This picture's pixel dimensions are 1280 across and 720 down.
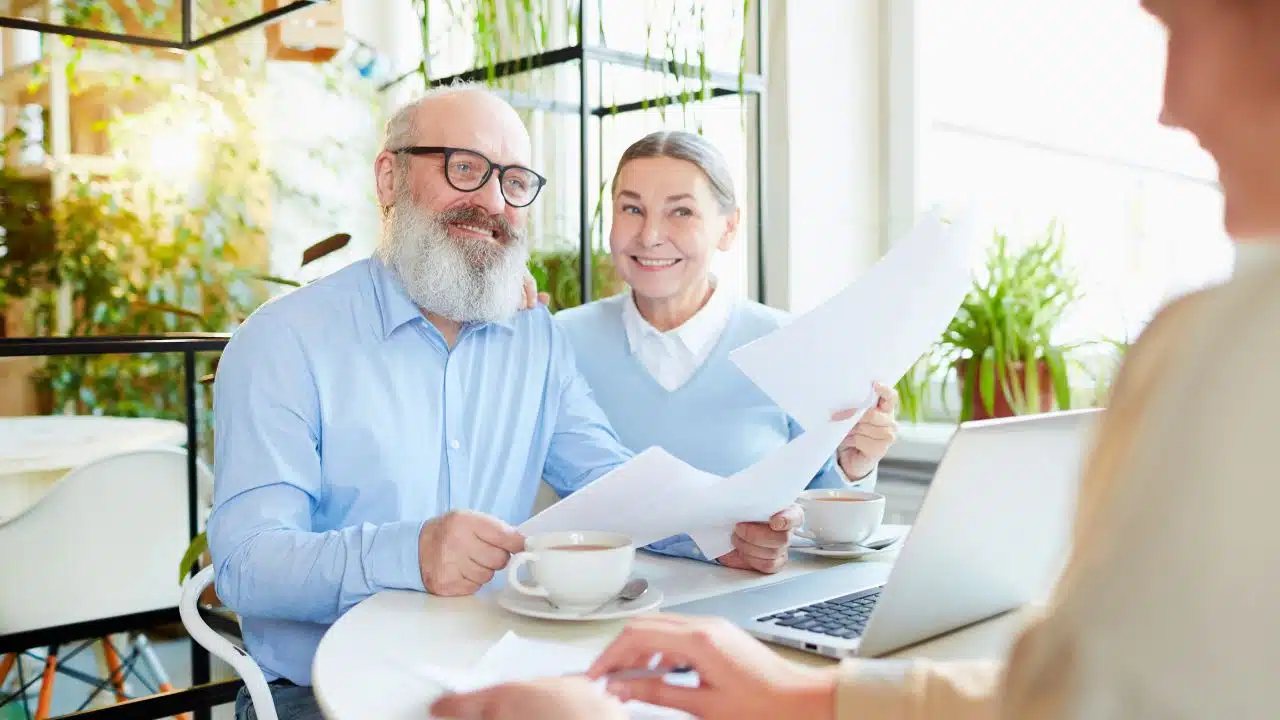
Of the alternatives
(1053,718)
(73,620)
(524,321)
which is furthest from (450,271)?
(73,620)

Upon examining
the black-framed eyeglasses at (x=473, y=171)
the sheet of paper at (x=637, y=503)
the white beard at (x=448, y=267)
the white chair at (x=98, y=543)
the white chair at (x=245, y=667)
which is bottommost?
the white chair at (x=98, y=543)

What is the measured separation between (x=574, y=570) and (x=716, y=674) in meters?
0.36

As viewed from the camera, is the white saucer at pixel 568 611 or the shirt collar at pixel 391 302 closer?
the white saucer at pixel 568 611

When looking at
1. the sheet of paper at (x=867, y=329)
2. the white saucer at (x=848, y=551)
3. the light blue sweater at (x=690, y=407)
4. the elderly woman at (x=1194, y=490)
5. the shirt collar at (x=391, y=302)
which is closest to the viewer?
the elderly woman at (x=1194, y=490)

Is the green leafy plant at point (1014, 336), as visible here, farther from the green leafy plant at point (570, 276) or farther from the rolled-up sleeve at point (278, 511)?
the rolled-up sleeve at point (278, 511)

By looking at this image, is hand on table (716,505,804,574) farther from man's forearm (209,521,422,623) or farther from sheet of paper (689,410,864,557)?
man's forearm (209,521,422,623)

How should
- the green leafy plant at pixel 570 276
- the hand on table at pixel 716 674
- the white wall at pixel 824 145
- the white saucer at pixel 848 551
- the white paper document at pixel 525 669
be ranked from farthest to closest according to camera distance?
the white wall at pixel 824 145 < the green leafy plant at pixel 570 276 < the white saucer at pixel 848 551 < the white paper document at pixel 525 669 < the hand on table at pixel 716 674

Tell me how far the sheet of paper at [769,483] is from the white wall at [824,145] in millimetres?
1635

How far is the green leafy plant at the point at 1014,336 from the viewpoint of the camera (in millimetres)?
2412

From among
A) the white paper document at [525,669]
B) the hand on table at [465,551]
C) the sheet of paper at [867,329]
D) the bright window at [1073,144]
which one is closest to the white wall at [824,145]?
the bright window at [1073,144]

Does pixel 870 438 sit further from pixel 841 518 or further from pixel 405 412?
pixel 405 412

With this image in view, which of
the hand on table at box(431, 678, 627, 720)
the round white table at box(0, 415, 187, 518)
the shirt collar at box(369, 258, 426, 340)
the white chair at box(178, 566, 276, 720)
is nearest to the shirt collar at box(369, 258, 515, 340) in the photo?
the shirt collar at box(369, 258, 426, 340)

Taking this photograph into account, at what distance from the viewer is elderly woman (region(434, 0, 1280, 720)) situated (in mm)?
307

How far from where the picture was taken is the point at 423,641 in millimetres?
999
